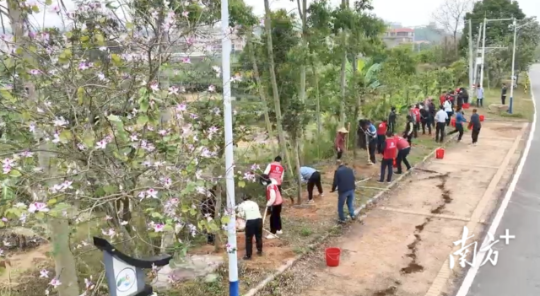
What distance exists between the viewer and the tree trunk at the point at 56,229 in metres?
5.18

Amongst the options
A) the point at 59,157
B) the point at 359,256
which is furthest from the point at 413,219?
the point at 59,157

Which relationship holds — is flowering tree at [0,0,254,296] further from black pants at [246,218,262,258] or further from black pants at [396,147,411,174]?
black pants at [396,147,411,174]

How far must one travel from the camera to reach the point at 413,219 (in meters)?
11.5

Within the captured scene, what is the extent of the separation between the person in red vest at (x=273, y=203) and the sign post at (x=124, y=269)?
4.64 metres

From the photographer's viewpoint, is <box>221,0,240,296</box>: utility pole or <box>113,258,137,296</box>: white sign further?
<box>221,0,240,296</box>: utility pole

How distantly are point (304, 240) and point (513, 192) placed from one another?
263 inches

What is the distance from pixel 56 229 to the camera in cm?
587

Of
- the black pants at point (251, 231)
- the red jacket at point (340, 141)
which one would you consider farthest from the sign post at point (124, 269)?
the red jacket at point (340, 141)

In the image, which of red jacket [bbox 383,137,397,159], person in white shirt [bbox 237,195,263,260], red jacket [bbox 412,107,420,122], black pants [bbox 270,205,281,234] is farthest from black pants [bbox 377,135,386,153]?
person in white shirt [bbox 237,195,263,260]

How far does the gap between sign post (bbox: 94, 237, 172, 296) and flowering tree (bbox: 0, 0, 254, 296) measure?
0.21 m

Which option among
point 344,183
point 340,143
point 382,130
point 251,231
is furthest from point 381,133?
point 251,231

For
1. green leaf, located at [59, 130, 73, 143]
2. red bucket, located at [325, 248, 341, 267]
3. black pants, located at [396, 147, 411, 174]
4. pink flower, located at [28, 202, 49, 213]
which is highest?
green leaf, located at [59, 130, 73, 143]

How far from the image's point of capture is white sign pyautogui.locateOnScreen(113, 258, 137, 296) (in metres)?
4.84

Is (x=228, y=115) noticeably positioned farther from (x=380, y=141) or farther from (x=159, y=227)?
(x=380, y=141)
